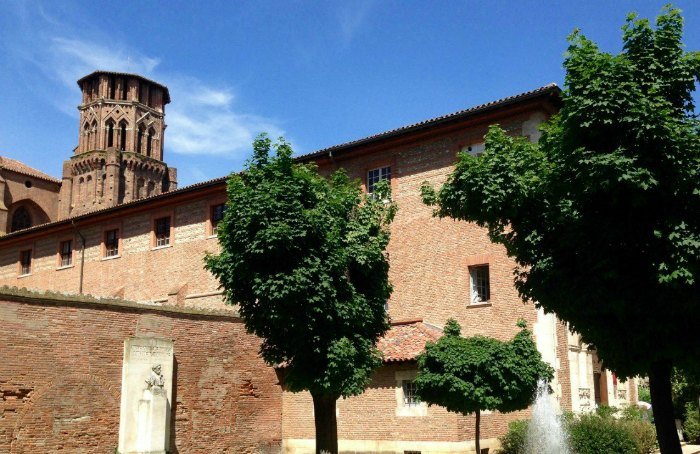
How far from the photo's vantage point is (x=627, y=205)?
31.8 feet

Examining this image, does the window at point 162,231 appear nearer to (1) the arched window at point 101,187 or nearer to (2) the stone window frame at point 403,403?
(2) the stone window frame at point 403,403

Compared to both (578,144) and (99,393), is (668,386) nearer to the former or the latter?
(578,144)

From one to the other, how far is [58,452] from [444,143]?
13.4 metres

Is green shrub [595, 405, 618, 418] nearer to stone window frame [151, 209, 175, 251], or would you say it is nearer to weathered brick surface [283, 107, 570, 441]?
weathered brick surface [283, 107, 570, 441]

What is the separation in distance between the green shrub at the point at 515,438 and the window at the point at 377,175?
865 centimetres

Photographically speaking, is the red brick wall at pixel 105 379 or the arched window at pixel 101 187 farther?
the arched window at pixel 101 187

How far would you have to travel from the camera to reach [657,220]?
30.9 feet

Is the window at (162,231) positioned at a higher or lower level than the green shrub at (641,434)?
higher

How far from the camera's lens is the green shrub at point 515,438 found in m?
17.8

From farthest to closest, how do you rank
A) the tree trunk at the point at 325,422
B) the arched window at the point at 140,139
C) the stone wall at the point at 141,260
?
1. the arched window at the point at 140,139
2. the stone wall at the point at 141,260
3. the tree trunk at the point at 325,422

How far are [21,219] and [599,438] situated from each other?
58414 mm

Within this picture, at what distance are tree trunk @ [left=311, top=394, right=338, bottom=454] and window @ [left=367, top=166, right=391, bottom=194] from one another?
33.3 ft

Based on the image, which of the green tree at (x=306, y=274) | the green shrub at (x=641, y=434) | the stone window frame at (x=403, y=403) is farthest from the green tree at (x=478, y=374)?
the green shrub at (x=641, y=434)

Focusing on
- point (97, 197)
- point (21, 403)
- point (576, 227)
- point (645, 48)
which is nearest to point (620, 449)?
point (576, 227)
